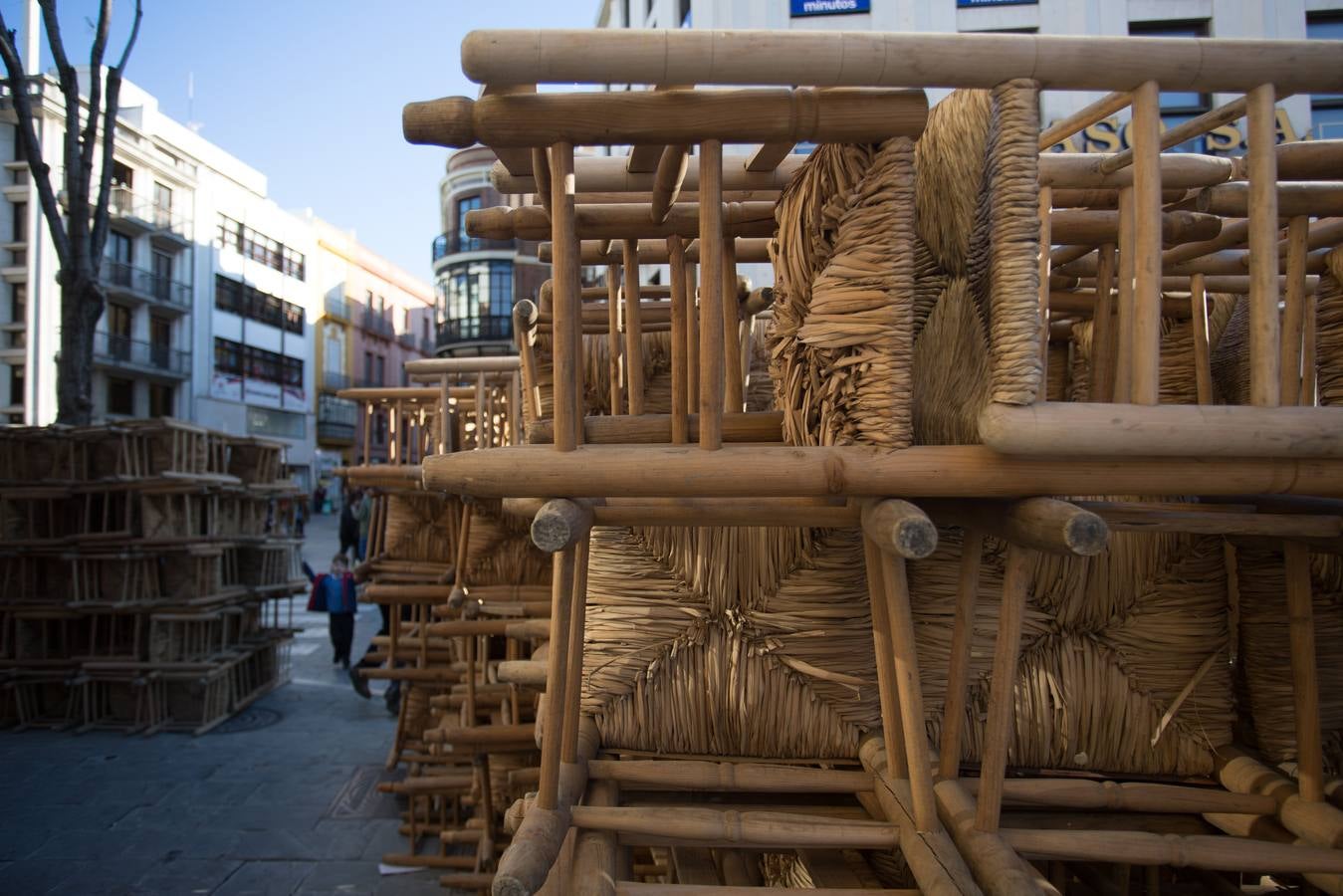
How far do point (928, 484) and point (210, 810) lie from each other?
6007mm

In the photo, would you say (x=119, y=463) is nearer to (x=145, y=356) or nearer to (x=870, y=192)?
(x=870, y=192)

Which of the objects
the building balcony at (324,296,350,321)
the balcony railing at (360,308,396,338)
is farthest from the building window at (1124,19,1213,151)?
the balcony railing at (360,308,396,338)

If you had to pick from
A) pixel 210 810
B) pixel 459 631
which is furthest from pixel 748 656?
pixel 210 810

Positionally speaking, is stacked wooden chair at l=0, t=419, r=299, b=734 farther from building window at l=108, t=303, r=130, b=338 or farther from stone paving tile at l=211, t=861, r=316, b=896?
building window at l=108, t=303, r=130, b=338

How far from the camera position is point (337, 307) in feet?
97.2

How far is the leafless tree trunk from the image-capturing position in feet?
28.2

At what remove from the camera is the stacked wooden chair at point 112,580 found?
7.15 m

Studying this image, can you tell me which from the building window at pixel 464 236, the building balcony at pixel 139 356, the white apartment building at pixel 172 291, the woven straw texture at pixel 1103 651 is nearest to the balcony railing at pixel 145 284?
the white apartment building at pixel 172 291

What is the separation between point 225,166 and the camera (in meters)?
22.4

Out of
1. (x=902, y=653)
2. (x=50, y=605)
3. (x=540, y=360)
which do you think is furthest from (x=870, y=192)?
(x=50, y=605)

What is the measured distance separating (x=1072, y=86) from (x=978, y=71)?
197 mm

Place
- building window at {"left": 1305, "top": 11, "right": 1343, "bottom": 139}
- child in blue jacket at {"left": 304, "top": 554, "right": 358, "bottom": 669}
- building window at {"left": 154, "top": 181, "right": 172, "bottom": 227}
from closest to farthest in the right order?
building window at {"left": 1305, "top": 11, "right": 1343, "bottom": 139} < child in blue jacket at {"left": 304, "top": 554, "right": 358, "bottom": 669} < building window at {"left": 154, "top": 181, "right": 172, "bottom": 227}

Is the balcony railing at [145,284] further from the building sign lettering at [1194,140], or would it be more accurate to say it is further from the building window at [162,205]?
the building sign lettering at [1194,140]

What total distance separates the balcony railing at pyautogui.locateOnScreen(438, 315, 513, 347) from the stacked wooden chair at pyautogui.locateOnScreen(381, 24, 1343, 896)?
22.1m
